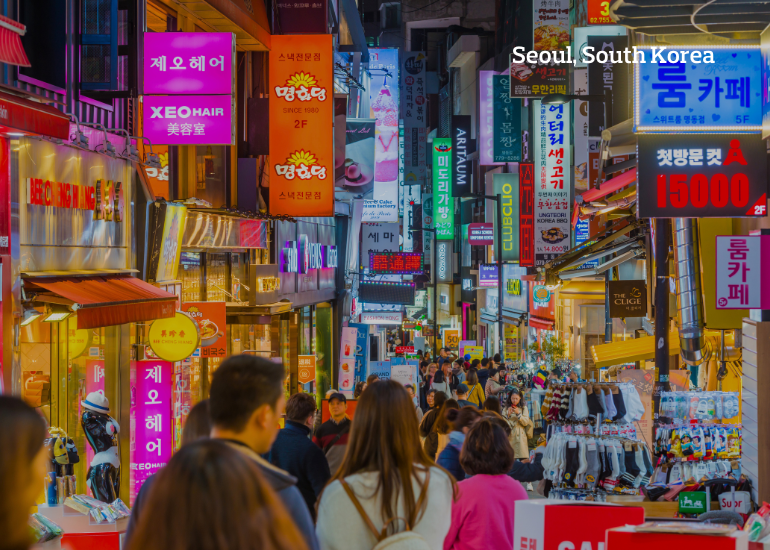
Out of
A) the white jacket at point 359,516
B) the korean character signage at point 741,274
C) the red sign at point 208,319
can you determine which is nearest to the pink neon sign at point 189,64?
the red sign at point 208,319

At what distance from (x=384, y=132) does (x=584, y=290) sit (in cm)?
1311

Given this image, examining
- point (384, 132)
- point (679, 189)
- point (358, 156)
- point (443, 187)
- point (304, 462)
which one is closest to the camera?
point (304, 462)

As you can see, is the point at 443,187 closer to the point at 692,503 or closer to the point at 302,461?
the point at 692,503

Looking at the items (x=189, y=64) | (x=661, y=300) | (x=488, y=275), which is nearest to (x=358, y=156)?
(x=661, y=300)

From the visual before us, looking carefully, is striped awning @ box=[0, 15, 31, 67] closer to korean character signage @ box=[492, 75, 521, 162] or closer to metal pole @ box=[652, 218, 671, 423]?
metal pole @ box=[652, 218, 671, 423]

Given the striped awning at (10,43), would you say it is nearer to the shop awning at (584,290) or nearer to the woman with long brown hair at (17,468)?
the woman with long brown hair at (17,468)

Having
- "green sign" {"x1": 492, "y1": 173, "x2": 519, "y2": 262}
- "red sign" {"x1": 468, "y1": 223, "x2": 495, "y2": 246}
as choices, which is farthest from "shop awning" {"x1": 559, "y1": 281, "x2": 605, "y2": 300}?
"red sign" {"x1": 468, "y1": 223, "x2": 495, "y2": 246}

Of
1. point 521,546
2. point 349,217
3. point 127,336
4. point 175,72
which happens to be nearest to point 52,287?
point 127,336

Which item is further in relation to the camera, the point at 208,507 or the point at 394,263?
the point at 394,263

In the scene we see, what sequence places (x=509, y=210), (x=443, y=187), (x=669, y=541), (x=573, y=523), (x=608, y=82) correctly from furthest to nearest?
(x=443, y=187) → (x=509, y=210) → (x=608, y=82) → (x=573, y=523) → (x=669, y=541)

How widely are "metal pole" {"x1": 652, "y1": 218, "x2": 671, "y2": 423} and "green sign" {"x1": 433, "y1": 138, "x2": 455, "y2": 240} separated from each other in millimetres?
31424

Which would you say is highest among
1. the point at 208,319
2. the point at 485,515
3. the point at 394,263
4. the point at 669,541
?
the point at 394,263

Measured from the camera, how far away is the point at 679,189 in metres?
8.36

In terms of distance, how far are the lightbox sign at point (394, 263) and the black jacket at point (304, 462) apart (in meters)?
27.9
